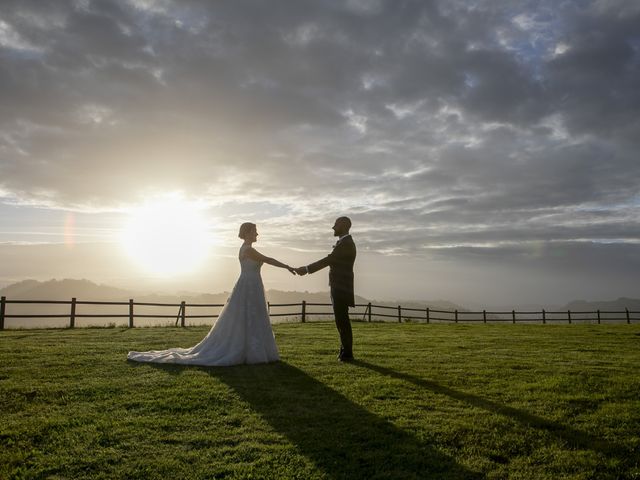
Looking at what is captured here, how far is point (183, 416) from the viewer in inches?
217

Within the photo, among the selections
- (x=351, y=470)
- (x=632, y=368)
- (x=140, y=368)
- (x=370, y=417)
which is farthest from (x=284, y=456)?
(x=632, y=368)

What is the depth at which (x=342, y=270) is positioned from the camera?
9.47 metres

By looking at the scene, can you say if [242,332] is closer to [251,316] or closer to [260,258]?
[251,316]

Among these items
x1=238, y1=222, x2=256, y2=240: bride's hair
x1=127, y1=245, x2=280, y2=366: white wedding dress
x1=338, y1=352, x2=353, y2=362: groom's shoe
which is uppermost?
x1=238, y1=222, x2=256, y2=240: bride's hair

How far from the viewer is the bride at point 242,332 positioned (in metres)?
8.88

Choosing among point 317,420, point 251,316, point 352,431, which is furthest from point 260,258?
point 352,431

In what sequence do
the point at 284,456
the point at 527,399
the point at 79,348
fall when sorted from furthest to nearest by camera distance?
1. the point at 79,348
2. the point at 527,399
3. the point at 284,456

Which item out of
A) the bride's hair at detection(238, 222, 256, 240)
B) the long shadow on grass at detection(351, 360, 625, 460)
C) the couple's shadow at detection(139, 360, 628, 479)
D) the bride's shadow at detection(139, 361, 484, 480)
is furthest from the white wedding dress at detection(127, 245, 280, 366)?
the long shadow on grass at detection(351, 360, 625, 460)

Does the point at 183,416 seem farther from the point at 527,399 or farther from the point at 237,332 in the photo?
the point at 527,399

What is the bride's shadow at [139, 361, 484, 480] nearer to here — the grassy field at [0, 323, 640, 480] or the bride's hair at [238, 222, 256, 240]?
the grassy field at [0, 323, 640, 480]

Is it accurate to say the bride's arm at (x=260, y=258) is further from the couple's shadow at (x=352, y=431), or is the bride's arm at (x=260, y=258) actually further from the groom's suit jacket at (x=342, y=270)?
the couple's shadow at (x=352, y=431)

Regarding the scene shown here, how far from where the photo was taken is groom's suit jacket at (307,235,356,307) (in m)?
9.39

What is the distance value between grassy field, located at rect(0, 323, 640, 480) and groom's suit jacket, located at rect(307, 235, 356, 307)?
1.34 metres

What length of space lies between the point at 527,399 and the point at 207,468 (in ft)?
15.0
